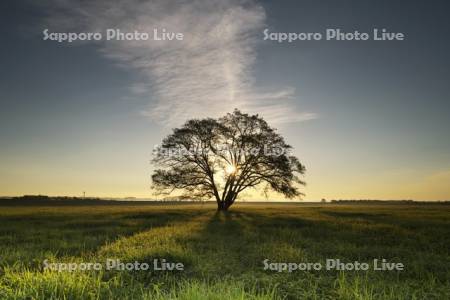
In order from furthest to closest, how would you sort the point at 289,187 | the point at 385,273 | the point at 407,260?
the point at 289,187, the point at 407,260, the point at 385,273

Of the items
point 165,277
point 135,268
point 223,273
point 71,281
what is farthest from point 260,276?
point 71,281

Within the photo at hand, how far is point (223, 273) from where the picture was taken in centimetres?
743

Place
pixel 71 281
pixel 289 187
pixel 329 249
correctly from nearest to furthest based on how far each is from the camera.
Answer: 1. pixel 71 281
2. pixel 329 249
3. pixel 289 187

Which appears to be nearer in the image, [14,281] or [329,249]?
[14,281]

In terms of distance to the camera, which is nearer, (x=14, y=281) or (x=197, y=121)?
(x=14, y=281)

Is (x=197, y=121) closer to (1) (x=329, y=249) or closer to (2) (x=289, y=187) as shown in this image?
(2) (x=289, y=187)

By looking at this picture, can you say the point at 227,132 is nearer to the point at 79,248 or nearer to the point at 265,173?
the point at 265,173

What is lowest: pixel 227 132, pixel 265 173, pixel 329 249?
pixel 329 249

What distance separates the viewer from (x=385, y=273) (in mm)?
7707

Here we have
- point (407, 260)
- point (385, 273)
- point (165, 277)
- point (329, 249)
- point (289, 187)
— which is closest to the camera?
point (165, 277)

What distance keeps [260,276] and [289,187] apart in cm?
2929

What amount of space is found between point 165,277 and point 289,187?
29803mm

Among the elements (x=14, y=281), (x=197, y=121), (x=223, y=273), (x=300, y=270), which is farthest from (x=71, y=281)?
(x=197, y=121)

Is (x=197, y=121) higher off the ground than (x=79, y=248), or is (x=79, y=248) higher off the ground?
(x=197, y=121)
